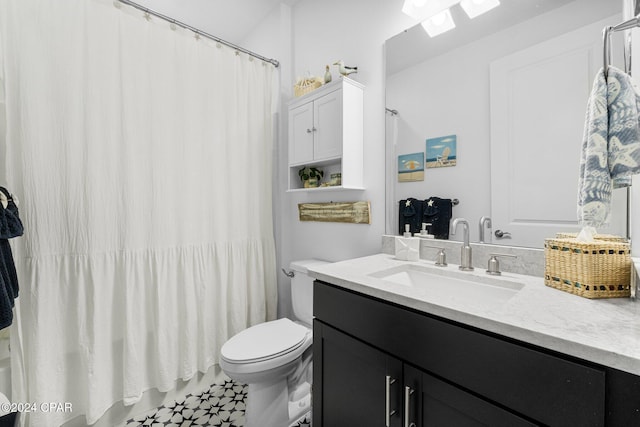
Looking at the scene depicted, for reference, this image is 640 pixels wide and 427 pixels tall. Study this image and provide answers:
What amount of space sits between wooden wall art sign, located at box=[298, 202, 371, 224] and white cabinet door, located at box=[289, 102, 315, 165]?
0.34 m

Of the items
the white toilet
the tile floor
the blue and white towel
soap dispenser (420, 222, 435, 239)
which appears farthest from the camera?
the tile floor

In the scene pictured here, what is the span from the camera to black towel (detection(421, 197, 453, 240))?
133 cm

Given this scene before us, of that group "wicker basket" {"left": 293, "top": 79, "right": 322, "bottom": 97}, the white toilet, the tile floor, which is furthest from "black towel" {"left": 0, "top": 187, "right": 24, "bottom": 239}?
"wicker basket" {"left": 293, "top": 79, "right": 322, "bottom": 97}

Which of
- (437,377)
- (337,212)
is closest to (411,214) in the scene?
(337,212)

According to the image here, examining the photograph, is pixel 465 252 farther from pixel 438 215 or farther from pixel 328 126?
pixel 328 126

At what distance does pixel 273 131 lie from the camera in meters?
2.19

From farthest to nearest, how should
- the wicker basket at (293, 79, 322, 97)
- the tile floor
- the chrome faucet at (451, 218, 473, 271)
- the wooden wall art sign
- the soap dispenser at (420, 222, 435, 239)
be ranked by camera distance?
the wicker basket at (293, 79, 322, 97) < the wooden wall art sign < the tile floor < the soap dispenser at (420, 222, 435, 239) < the chrome faucet at (451, 218, 473, 271)

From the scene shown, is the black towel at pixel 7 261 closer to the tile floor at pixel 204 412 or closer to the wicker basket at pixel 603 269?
the tile floor at pixel 204 412

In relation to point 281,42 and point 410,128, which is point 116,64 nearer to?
point 281,42

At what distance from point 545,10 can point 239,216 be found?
73.1 inches

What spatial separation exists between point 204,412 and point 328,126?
1.82 m

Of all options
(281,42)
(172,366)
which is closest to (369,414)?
(172,366)

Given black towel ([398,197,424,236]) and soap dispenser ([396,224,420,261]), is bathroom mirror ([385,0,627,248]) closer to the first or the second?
black towel ([398,197,424,236])

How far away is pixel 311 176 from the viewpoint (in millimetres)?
1899
